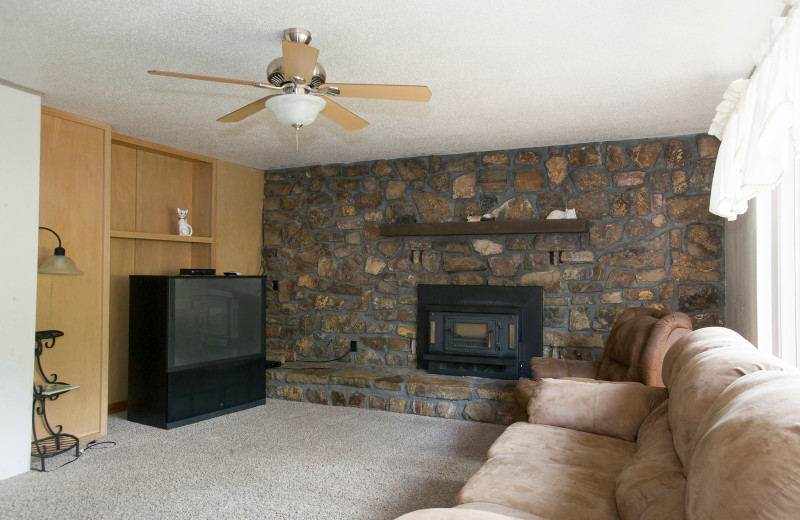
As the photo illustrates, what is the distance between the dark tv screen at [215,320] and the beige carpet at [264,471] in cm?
54

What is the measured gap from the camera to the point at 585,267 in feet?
14.3

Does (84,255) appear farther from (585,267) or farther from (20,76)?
(585,267)

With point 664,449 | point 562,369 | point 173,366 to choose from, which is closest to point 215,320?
point 173,366

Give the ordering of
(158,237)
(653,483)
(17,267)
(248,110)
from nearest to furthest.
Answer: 1. (653,483)
2. (248,110)
3. (17,267)
4. (158,237)

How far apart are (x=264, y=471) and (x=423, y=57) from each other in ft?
8.07

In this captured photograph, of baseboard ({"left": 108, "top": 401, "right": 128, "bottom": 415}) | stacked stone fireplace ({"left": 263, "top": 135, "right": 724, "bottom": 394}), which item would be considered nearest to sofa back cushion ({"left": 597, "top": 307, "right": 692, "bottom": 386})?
stacked stone fireplace ({"left": 263, "top": 135, "right": 724, "bottom": 394})

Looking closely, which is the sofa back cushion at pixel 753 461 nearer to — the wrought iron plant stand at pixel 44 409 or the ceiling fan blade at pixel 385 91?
the ceiling fan blade at pixel 385 91

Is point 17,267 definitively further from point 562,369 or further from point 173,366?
point 562,369

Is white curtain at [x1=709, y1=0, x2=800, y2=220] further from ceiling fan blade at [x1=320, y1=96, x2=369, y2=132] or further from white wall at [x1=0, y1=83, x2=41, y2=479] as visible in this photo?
white wall at [x1=0, y1=83, x2=41, y2=479]

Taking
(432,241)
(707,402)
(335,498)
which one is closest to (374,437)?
(335,498)

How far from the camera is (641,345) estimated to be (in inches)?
120

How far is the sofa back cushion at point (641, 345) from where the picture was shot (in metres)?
2.87

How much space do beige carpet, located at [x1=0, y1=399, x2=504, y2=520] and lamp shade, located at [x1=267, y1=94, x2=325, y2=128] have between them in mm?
1837

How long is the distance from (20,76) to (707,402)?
3.61 meters
